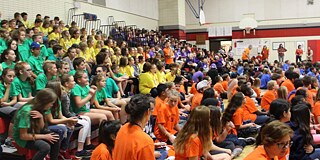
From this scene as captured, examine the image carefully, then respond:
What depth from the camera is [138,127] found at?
9.62 ft

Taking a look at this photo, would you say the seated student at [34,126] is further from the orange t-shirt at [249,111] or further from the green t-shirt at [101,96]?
the orange t-shirt at [249,111]

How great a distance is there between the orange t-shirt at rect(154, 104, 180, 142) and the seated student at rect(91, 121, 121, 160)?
1.95 m

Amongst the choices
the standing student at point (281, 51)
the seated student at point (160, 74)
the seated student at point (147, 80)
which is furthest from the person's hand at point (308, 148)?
the standing student at point (281, 51)

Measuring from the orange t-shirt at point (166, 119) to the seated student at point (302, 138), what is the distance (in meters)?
1.80

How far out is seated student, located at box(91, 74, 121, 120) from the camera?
19.6ft

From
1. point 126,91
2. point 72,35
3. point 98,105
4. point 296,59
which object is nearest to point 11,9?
point 72,35

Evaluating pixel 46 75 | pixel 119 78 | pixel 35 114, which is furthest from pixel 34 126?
pixel 119 78

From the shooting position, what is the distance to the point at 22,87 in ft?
18.1

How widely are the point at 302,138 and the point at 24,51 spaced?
221 inches

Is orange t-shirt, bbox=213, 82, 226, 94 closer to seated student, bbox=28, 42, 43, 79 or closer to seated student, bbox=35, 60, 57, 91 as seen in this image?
seated student, bbox=28, 42, 43, 79

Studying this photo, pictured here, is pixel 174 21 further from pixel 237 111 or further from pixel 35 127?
pixel 35 127

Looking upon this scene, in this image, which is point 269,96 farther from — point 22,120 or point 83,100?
point 22,120

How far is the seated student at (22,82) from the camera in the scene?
17.5 ft

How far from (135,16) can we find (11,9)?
9000 mm
